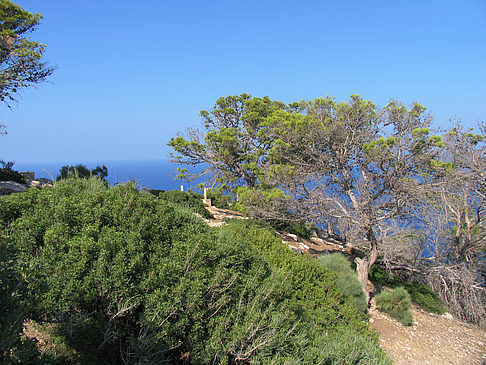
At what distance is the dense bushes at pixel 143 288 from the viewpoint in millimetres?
2734

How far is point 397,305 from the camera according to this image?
8.35 m

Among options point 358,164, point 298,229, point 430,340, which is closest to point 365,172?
point 358,164

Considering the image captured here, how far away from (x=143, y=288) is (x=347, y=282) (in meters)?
5.71

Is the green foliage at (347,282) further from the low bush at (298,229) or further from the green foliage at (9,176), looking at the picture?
the green foliage at (9,176)

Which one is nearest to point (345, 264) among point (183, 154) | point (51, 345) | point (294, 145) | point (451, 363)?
point (451, 363)

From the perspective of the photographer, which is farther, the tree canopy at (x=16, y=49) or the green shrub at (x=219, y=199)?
the green shrub at (x=219, y=199)

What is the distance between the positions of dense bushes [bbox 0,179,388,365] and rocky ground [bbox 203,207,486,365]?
133 inches

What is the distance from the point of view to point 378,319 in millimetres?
8070

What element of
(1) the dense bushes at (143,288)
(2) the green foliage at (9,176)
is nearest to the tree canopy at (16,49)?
(2) the green foliage at (9,176)

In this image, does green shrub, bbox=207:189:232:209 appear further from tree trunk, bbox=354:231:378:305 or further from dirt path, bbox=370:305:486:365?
dirt path, bbox=370:305:486:365

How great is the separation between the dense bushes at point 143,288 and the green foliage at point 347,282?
2.87 m

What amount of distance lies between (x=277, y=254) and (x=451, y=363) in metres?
4.71

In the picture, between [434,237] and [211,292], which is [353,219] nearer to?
[434,237]

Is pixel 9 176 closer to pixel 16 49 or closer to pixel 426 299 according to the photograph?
pixel 16 49
